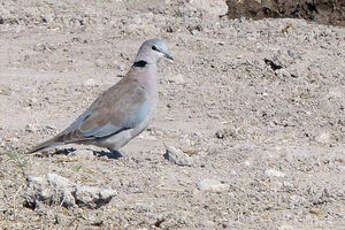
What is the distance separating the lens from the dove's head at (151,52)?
8.10 metres

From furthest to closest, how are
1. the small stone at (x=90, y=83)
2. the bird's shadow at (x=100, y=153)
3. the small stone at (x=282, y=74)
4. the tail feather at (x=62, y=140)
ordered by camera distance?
the small stone at (x=282, y=74)
the small stone at (x=90, y=83)
the bird's shadow at (x=100, y=153)
the tail feather at (x=62, y=140)

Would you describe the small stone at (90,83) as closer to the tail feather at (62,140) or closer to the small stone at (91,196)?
the tail feather at (62,140)

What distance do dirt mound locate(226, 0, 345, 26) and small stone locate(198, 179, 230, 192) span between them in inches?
225

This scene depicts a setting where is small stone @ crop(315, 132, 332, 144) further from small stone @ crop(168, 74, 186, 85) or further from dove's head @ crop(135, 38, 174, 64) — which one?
small stone @ crop(168, 74, 186, 85)

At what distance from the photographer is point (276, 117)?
8.88m

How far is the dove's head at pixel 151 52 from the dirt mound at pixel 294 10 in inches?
164

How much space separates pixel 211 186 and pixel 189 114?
2416 millimetres

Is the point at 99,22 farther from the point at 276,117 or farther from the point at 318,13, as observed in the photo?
the point at 276,117

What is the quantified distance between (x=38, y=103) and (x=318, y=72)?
290 cm

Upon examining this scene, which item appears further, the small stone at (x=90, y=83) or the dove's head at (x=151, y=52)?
the small stone at (x=90, y=83)

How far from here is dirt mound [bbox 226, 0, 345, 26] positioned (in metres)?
12.0

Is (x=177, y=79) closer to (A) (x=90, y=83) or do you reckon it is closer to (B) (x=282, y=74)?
(A) (x=90, y=83)

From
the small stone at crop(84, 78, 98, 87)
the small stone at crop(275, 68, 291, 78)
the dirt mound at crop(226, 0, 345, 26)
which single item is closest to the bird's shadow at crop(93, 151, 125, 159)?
the small stone at crop(84, 78, 98, 87)

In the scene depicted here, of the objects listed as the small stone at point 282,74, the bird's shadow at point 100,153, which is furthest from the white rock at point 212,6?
the bird's shadow at point 100,153
